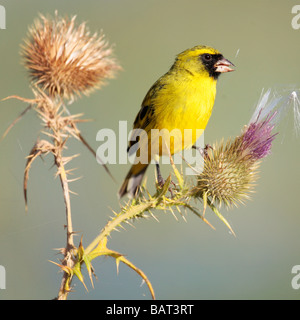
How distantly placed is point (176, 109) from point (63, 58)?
35.5 inches

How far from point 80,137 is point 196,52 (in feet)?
5.14

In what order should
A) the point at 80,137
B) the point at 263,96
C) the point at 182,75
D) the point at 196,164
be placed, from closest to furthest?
1. the point at 80,137
2. the point at 263,96
3. the point at 196,164
4. the point at 182,75

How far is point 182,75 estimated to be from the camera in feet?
11.3

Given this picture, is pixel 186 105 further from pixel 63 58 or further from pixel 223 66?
pixel 63 58

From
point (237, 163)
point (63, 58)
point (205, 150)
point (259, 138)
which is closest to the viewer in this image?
point (259, 138)

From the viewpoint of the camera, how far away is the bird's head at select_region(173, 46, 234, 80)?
3453mm

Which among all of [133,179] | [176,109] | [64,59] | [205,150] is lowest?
[133,179]

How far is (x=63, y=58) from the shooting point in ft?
10.3

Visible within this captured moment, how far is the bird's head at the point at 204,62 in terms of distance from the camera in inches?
136

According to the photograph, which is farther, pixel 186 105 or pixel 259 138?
pixel 186 105

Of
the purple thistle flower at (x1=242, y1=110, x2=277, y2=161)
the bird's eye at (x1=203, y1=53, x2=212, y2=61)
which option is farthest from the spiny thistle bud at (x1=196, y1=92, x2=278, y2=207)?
the bird's eye at (x1=203, y1=53, x2=212, y2=61)

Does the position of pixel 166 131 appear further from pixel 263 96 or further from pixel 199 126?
pixel 263 96

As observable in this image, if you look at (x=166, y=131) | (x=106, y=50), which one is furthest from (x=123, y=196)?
(x=106, y=50)

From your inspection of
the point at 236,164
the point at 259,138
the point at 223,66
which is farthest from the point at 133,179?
the point at 259,138
